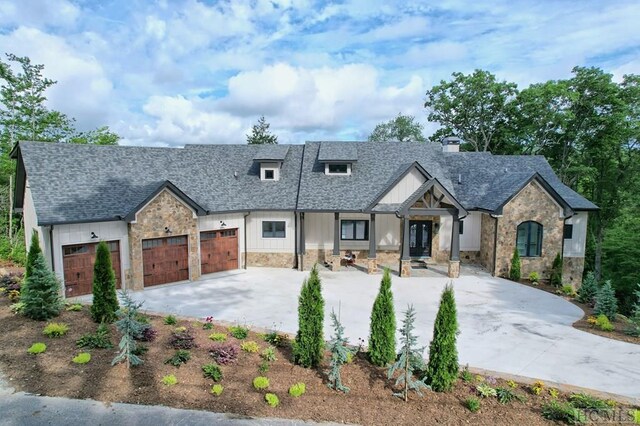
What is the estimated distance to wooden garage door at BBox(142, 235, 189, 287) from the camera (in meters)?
15.3

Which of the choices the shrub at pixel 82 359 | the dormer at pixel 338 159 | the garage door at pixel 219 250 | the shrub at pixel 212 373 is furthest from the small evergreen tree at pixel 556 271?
the shrub at pixel 82 359

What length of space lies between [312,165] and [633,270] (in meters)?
23.5

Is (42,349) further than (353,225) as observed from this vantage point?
No

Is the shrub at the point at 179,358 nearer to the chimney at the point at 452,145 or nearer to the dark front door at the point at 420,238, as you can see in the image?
the dark front door at the point at 420,238

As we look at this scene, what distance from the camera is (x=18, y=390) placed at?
6.88 metres

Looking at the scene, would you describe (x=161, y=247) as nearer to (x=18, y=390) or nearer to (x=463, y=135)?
(x=18, y=390)

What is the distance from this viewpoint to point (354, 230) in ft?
65.3

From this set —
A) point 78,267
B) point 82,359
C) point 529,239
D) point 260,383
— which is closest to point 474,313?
point 529,239

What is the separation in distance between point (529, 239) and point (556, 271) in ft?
6.38

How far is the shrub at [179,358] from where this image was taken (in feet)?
25.6

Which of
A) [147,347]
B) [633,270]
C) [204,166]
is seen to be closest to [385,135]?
[633,270]

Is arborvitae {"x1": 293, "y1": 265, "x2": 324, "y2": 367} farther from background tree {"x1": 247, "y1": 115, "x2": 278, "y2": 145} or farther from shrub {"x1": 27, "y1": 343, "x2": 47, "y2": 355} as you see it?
background tree {"x1": 247, "y1": 115, "x2": 278, "y2": 145}

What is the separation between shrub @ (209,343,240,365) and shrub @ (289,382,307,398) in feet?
6.10

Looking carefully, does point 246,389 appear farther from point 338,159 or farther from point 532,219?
point 532,219
